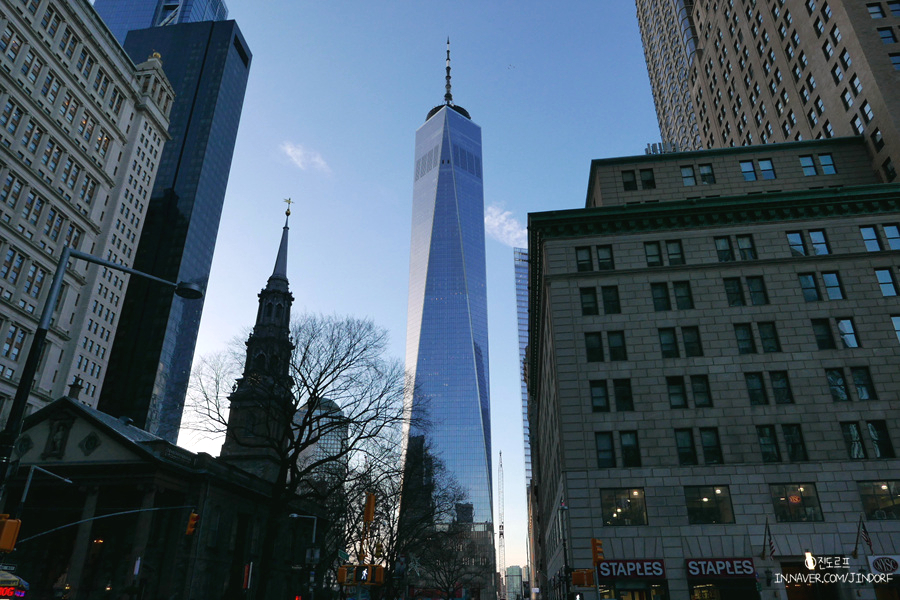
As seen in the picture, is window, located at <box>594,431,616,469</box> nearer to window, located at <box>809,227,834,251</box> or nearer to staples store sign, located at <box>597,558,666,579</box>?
staples store sign, located at <box>597,558,666,579</box>

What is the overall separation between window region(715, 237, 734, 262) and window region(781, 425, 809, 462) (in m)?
11.8

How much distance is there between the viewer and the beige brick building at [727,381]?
34.0 metres

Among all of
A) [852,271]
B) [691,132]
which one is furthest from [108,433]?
[691,132]

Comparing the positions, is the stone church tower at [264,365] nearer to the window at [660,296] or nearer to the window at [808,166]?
the window at [660,296]

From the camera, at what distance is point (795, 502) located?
114 ft

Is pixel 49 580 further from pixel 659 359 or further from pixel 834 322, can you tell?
pixel 834 322

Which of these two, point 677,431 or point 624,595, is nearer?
point 624,595

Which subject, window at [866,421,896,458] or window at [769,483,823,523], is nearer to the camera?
window at [769,483,823,523]

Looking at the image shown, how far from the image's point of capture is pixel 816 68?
193ft

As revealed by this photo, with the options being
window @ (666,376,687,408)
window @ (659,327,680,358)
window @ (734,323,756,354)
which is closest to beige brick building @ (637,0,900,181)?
window @ (734,323,756,354)

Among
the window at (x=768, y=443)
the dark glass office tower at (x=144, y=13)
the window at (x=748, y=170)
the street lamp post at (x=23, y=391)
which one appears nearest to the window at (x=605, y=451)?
the window at (x=768, y=443)

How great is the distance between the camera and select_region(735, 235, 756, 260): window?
1646 inches

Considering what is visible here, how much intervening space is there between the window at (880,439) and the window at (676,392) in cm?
1041

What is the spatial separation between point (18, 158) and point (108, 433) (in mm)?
40765
